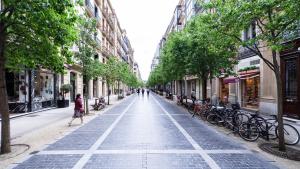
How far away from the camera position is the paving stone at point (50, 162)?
262 inches

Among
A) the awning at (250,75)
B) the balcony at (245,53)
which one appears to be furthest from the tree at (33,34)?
the balcony at (245,53)

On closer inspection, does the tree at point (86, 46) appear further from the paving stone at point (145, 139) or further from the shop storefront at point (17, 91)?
the paving stone at point (145, 139)

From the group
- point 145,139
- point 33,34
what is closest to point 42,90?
point 33,34

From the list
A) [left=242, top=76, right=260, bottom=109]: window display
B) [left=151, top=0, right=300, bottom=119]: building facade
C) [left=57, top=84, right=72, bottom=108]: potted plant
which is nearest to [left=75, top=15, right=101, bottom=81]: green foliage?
[left=57, top=84, right=72, bottom=108]: potted plant

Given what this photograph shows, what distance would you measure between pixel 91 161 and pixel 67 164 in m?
0.59

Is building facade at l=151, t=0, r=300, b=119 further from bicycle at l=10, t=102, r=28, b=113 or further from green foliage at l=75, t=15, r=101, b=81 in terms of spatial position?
bicycle at l=10, t=102, r=28, b=113

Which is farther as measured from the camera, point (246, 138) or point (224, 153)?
point (246, 138)

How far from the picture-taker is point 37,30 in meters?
8.25

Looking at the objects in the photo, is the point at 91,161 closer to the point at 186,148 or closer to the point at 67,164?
the point at 67,164

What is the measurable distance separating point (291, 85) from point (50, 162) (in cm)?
1373

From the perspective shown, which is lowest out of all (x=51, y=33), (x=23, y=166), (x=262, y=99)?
(x=23, y=166)

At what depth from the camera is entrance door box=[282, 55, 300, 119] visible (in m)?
14.8

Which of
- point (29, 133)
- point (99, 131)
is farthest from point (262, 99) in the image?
point (29, 133)

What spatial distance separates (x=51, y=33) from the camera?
8.22 metres
